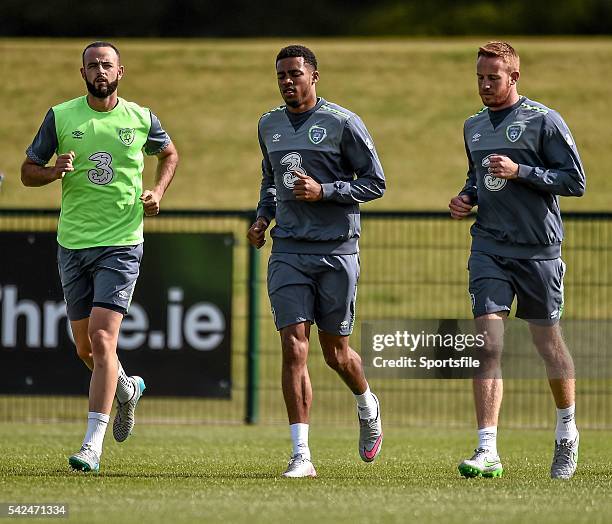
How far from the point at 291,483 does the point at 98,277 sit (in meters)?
1.72

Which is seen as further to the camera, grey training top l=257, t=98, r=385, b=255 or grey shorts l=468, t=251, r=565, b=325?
grey training top l=257, t=98, r=385, b=255

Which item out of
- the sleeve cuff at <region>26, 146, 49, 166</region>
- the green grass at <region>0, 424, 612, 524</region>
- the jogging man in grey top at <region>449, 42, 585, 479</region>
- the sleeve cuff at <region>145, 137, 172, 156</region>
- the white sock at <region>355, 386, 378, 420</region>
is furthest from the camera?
the sleeve cuff at <region>145, 137, 172, 156</region>

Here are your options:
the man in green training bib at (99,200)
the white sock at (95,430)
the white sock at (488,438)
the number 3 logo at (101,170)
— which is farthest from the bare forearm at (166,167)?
the white sock at (488,438)

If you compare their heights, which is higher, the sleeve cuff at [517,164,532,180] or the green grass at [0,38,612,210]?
the green grass at [0,38,612,210]

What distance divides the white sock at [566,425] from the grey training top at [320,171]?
152 cm

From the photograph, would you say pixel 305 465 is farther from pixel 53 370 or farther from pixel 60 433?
pixel 53 370

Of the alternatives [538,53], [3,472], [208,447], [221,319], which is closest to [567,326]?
[221,319]

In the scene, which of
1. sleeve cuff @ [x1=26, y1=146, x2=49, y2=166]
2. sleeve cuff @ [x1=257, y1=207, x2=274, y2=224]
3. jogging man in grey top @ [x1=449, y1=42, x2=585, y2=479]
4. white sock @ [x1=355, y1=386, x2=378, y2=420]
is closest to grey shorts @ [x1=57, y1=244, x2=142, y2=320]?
sleeve cuff @ [x1=26, y1=146, x2=49, y2=166]

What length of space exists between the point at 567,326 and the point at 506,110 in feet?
17.5

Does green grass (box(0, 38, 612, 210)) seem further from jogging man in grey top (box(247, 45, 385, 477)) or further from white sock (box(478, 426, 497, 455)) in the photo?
white sock (box(478, 426, 497, 455))

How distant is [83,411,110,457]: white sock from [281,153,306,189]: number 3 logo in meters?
1.66

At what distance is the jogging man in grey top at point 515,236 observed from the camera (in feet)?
26.3

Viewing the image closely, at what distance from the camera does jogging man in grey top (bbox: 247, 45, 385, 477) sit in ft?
26.5

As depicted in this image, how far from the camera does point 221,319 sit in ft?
40.3
